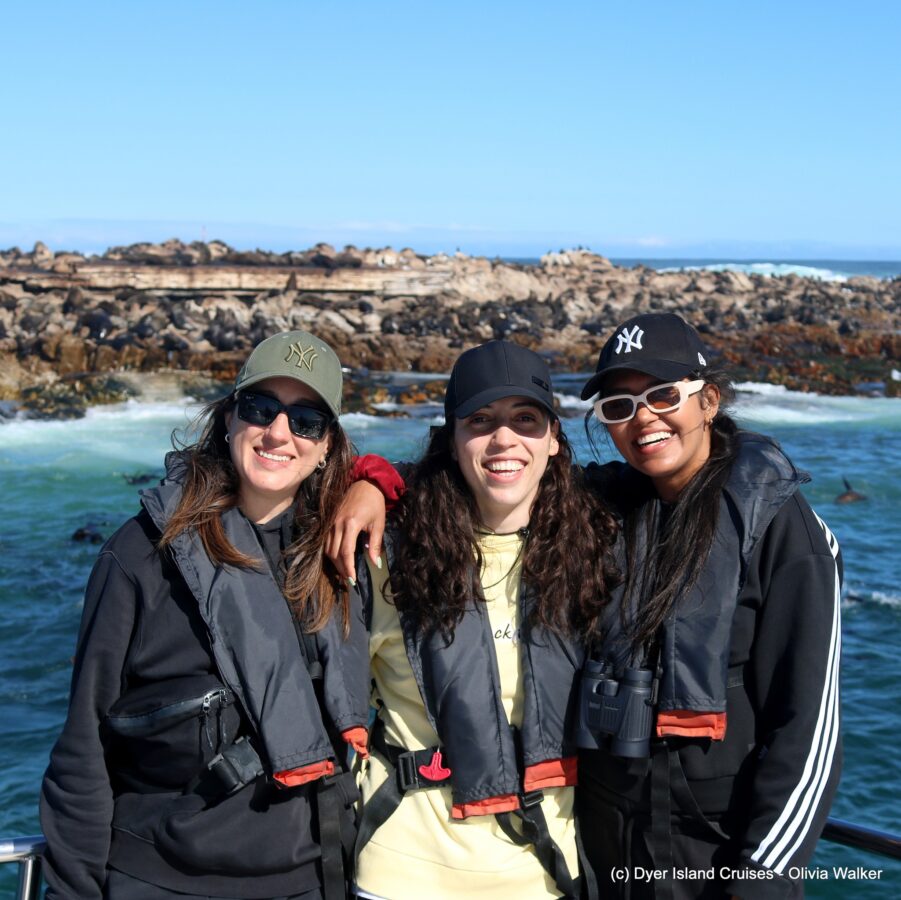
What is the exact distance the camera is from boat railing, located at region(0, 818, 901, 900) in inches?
97.7

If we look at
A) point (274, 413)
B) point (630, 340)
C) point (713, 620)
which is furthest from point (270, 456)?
point (713, 620)

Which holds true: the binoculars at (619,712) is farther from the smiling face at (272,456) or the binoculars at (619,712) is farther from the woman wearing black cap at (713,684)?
the smiling face at (272,456)

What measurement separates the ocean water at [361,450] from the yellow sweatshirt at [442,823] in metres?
0.76

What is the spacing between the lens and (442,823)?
2.73 meters

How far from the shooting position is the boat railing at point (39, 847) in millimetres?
2480

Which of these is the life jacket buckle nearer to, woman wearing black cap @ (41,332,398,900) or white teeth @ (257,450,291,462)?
woman wearing black cap @ (41,332,398,900)

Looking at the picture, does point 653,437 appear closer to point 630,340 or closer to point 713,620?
point 630,340

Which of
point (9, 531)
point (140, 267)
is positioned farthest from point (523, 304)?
point (9, 531)

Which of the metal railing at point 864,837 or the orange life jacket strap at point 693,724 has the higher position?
the orange life jacket strap at point 693,724

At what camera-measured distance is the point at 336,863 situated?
106 inches

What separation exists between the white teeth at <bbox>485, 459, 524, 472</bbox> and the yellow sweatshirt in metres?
0.24

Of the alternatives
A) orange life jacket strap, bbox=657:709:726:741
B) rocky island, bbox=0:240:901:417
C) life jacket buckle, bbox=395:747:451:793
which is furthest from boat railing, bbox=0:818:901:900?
rocky island, bbox=0:240:901:417

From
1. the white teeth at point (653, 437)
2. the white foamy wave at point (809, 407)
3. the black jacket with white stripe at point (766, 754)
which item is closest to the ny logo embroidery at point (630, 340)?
the white teeth at point (653, 437)

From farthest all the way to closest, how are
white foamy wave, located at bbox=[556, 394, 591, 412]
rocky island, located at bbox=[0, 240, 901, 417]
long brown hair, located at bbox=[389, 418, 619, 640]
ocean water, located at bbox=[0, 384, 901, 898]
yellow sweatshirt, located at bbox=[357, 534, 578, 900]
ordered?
rocky island, located at bbox=[0, 240, 901, 417] → white foamy wave, located at bbox=[556, 394, 591, 412] → ocean water, located at bbox=[0, 384, 901, 898] → long brown hair, located at bbox=[389, 418, 619, 640] → yellow sweatshirt, located at bbox=[357, 534, 578, 900]
